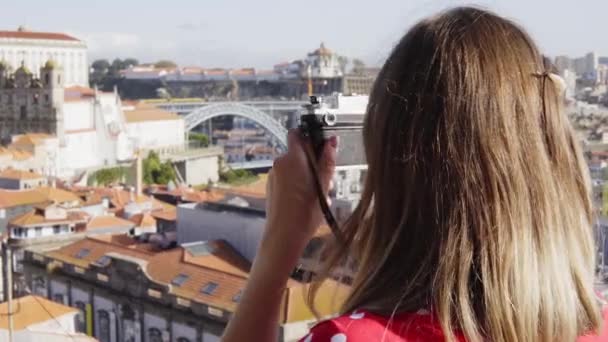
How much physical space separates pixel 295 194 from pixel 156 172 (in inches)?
836

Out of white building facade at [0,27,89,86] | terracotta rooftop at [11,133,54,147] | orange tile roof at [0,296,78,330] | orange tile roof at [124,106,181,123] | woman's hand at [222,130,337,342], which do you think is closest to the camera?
woman's hand at [222,130,337,342]

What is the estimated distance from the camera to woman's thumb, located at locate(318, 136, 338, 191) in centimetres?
58

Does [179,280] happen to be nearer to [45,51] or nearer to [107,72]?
[45,51]

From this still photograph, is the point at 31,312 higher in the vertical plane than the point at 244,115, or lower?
higher

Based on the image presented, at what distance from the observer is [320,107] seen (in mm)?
613

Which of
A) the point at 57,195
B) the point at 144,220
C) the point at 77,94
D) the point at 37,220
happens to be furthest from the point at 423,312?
the point at 77,94

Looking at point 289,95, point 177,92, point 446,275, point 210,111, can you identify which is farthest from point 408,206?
point 177,92

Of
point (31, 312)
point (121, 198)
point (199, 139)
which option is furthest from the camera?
point (199, 139)

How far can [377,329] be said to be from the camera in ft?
1.59

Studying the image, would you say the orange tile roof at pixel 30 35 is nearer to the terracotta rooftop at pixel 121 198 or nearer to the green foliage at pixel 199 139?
the green foliage at pixel 199 139

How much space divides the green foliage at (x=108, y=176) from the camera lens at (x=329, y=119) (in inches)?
798

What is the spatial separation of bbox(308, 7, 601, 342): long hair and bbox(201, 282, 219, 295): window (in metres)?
5.30

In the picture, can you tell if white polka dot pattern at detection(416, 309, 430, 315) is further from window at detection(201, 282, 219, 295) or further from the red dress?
window at detection(201, 282, 219, 295)

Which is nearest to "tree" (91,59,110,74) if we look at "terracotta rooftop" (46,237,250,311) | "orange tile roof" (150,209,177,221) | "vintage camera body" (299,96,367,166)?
"orange tile roof" (150,209,177,221)
